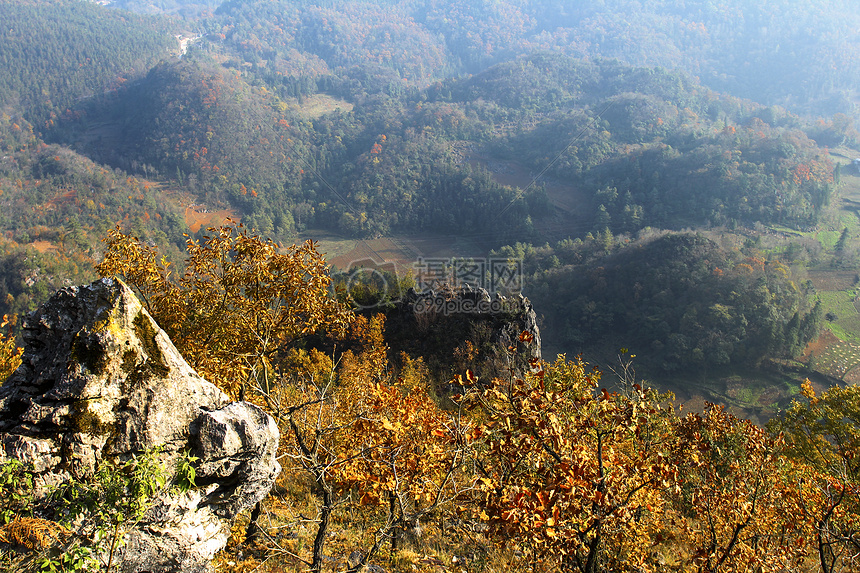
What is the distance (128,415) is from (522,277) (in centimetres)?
8392

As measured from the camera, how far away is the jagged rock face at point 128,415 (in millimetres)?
5312

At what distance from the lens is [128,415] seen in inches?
220

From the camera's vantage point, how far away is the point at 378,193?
5610 inches

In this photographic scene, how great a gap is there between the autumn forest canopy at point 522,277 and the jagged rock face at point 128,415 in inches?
82.8

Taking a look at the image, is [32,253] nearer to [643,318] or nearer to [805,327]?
[643,318]

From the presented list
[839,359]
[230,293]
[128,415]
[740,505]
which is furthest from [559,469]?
[839,359]

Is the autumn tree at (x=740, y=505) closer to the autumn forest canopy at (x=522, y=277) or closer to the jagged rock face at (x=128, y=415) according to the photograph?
the autumn forest canopy at (x=522, y=277)

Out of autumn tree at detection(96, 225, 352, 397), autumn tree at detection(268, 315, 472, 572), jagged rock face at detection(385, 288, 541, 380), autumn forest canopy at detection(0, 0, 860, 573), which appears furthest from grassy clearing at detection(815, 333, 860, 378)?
autumn tree at detection(96, 225, 352, 397)

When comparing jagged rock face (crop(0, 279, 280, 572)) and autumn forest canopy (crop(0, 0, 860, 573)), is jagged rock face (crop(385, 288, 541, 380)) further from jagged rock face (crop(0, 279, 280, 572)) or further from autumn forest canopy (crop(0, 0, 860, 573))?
jagged rock face (crop(0, 279, 280, 572))

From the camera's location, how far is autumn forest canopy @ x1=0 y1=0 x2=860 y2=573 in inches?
336

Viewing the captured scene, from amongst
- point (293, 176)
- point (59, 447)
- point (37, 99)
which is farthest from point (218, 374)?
point (37, 99)

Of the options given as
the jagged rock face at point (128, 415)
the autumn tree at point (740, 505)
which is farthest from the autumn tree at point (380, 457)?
the autumn tree at point (740, 505)

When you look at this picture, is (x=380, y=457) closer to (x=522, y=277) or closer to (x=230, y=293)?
(x=230, y=293)

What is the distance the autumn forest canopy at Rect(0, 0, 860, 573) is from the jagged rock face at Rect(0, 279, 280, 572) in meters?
2.10
